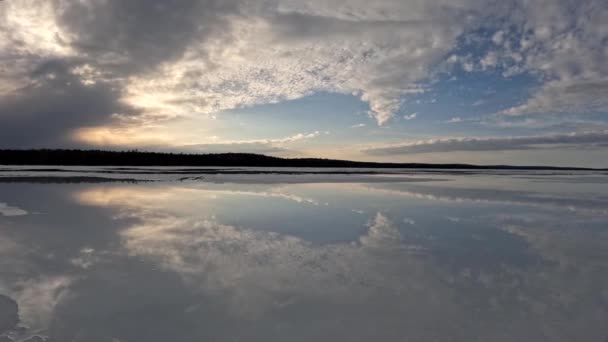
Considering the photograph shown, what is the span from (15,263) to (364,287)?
227 inches

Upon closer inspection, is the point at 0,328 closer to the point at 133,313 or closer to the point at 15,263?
the point at 133,313

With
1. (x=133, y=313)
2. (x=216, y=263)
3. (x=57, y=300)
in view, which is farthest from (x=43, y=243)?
→ (x=133, y=313)

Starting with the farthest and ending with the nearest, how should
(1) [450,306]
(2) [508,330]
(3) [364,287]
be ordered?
(3) [364,287]
(1) [450,306]
(2) [508,330]

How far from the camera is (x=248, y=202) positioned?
14.0m

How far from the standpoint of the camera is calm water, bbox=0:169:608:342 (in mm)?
3852

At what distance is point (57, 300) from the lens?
446 cm

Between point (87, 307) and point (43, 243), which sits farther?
point (43, 243)

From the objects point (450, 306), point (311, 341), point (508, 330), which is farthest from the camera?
point (450, 306)

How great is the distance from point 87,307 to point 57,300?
0.53 metres

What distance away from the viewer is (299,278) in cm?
542

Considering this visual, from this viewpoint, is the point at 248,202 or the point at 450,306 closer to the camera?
the point at 450,306

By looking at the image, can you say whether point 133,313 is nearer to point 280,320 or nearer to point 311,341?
point 280,320

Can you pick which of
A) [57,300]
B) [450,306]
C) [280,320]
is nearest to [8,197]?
[57,300]

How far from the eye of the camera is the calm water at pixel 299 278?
12.6 feet
